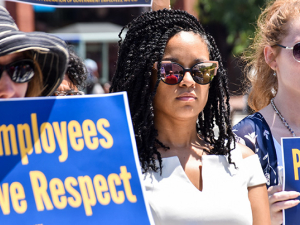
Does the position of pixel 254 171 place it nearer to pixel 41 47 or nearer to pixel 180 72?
pixel 180 72

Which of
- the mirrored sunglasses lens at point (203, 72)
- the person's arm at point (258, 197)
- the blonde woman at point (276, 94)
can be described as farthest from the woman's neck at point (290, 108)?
the mirrored sunglasses lens at point (203, 72)

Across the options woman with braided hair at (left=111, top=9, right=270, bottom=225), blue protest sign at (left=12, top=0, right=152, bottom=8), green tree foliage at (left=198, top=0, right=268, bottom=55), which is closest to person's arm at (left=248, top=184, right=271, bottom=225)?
woman with braided hair at (left=111, top=9, right=270, bottom=225)

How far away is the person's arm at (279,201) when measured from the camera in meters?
2.07

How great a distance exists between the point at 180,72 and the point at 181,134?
0.31 metres

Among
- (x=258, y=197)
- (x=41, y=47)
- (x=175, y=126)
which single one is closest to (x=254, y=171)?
(x=258, y=197)

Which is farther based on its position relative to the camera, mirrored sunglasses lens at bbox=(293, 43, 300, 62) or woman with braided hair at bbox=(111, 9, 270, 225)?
mirrored sunglasses lens at bbox=(293, 43, 300, 62)

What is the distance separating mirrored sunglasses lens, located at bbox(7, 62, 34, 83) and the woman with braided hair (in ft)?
1.78

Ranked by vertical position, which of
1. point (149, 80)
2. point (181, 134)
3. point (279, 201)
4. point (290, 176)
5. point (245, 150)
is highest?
point (149, 80)

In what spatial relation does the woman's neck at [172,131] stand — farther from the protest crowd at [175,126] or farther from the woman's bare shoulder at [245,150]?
the woman's bare shoulder at [245,150]

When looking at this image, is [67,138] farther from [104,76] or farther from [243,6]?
[104,76]

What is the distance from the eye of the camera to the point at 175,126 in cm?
211

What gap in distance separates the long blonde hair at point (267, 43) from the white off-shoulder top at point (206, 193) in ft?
2.37

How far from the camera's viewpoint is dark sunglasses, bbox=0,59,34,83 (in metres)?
1.60

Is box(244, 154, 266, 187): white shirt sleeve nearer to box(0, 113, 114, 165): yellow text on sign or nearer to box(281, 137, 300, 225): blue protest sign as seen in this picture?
box(281, 137, 300, 225): blue protest sign
